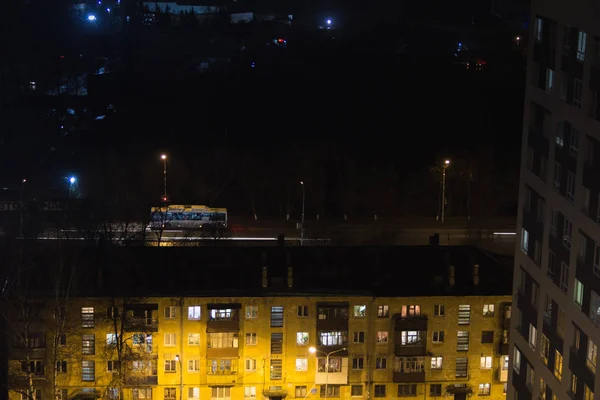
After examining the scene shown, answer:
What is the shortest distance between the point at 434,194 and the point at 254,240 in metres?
6.38

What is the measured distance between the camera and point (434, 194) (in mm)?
25609

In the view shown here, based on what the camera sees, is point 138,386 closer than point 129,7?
Yes

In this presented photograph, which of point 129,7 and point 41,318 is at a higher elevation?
point 129,7

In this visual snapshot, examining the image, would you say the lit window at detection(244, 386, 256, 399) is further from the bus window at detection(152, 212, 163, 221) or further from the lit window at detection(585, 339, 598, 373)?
the bus window at detection(152, 212, 163, 221)

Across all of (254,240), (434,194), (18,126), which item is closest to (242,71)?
(18,126)

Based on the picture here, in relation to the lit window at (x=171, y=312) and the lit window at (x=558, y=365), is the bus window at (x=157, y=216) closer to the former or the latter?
the lit window at (x=171, y=312)

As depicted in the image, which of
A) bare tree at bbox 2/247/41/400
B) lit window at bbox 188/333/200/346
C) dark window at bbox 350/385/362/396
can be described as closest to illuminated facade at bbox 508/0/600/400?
dark window at bbox 350/385/362/396

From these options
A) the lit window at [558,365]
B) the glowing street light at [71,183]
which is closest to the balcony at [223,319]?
the lit window at [558,365]

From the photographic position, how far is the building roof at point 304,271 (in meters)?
14.1

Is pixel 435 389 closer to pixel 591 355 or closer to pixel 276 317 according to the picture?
pixel 276 317

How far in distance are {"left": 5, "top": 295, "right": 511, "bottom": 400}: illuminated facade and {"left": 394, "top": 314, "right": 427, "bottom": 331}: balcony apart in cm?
2

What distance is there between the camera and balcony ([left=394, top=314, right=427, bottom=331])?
13992 mm

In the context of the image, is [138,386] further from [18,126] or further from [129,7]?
[129,7]

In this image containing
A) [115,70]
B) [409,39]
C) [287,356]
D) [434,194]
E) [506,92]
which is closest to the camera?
[287,356]
